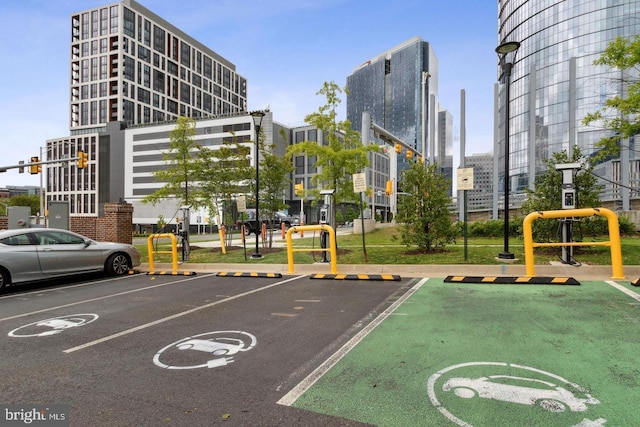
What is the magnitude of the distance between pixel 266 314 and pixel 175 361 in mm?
2065

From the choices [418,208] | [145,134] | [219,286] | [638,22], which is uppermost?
[638,22]

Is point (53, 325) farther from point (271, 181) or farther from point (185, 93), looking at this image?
point (185, 93)

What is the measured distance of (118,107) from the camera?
87.7m

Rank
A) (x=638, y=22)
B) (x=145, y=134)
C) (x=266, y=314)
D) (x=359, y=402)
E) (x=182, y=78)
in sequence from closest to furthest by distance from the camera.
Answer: (x=359, y=402), (x=266, y=314), (x=638, y=22), (x=145, y=134), (x=182, y=78)

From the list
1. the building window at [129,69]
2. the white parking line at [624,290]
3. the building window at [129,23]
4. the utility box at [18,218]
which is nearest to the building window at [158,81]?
the building window at [129,69]

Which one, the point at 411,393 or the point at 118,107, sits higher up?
the point at 118,107

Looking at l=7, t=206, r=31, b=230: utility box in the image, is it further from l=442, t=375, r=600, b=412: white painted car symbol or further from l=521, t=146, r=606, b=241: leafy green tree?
l=521, t=146, r=606, b=241: leafy green tree

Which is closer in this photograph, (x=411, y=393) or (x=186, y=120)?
(x=411, y=393)

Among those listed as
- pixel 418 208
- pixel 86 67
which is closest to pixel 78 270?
pixel 418 208

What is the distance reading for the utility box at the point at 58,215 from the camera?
49.5 feet

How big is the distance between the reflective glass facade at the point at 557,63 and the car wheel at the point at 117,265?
47.3 m

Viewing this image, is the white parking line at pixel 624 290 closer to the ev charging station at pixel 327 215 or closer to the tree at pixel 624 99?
the tree at pixel 624 99

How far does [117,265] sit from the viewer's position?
11.3m

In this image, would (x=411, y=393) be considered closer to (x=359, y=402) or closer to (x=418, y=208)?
(x=359, y=402)
